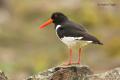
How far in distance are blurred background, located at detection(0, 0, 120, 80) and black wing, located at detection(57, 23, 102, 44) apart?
878cm

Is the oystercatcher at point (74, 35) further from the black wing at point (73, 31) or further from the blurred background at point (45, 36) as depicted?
the blurred background at point (45, 36)

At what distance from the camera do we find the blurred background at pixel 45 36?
34.2 meters

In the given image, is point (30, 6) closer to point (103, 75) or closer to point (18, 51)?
point (18, 51)

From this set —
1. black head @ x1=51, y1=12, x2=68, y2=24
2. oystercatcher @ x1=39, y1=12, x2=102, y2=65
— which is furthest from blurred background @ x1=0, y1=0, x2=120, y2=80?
oystercatcher @ x1=39, y1=12, x2=102, y2=65

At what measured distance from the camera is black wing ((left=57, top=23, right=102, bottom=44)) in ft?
61.3

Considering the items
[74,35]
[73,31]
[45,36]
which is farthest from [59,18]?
[45,36]

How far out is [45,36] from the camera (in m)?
42.9

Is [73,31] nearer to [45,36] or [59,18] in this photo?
[59,18]

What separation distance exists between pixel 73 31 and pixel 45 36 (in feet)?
77.9

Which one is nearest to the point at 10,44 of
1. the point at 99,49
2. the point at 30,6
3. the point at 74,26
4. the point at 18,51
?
the point at 18,51

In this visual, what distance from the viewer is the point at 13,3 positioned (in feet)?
167

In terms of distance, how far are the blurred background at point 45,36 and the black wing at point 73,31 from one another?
8.78m

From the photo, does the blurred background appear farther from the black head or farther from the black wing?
the black wing

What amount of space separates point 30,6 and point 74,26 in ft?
96.4
